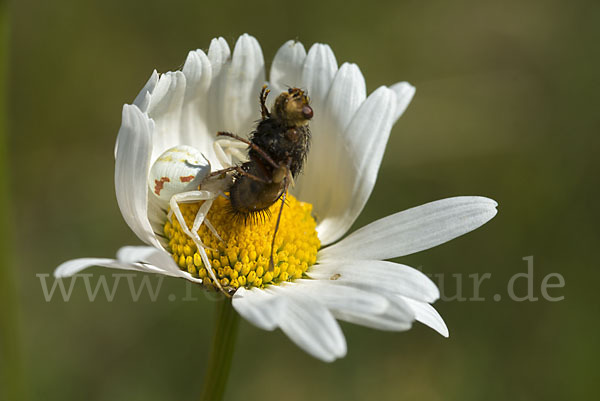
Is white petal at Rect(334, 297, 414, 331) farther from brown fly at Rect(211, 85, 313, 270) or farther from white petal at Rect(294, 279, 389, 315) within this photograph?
brown fly at Rect(211, 85, 313, 270)

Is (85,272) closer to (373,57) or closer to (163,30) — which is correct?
(163,30)

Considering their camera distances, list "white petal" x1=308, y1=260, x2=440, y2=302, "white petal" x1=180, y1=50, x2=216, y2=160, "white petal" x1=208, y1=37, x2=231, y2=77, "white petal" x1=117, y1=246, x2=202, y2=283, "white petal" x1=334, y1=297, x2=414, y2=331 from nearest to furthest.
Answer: "white petal" x1=117, y1=246, x2=202, y2=283
"white petal" x1=334, y1=297, x2=414, y2=331
"white petal" x1=308, y1=260, x2=440, y2=302
"white petal" x1=180, y1=50, x2=216, y2=160
"white petal" x1=208, y1=37, x2=231, y2=77

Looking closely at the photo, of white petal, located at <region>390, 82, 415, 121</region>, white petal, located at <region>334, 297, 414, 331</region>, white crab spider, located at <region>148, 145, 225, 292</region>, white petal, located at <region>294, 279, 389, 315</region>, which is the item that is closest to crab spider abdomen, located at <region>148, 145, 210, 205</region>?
white crab spider, located at <region>148, 145, 225, 292</region>

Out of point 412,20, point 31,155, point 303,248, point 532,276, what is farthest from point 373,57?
point 303,248

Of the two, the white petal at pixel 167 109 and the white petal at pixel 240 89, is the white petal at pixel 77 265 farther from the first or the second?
the white petal at pixel 240 89

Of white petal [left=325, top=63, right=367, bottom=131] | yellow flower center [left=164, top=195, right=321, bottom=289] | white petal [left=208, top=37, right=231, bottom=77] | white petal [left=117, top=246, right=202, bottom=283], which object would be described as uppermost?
white petal [left=208, top=37, right=231, bottom=77]

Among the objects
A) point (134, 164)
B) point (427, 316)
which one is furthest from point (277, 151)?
point (427, 316)
